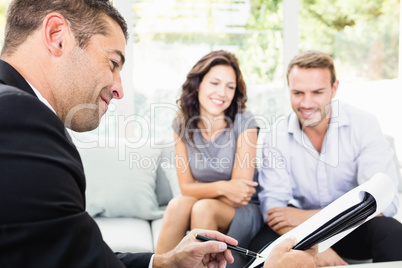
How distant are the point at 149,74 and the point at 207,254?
7.32 ft

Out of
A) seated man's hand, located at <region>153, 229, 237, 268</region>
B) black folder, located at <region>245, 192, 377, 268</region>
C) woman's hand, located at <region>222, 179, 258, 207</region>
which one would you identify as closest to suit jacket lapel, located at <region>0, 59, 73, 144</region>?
seated man's hand, located at <region>153, 229, 237, 268</region>

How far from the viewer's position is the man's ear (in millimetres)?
842

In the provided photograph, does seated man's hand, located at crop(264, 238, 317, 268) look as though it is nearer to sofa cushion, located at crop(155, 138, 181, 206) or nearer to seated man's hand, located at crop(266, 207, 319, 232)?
seated man's hand, located at crop(266, 207, 319, 232)

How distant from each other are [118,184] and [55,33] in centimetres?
155

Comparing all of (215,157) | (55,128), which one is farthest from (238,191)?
(55,128)

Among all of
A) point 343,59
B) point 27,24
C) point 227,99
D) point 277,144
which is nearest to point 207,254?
point 27,24

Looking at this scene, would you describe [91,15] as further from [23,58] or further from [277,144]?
[277,144]

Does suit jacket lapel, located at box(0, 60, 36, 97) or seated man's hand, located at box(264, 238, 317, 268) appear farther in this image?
seated man's hand, located at box(264, 238, 317, 268)

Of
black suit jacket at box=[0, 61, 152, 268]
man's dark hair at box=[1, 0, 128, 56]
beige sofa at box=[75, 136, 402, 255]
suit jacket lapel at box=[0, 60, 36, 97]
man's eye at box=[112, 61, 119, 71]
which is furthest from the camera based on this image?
beige sofa at box=[75, 136, 402, 255]

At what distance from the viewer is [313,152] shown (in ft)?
6.50

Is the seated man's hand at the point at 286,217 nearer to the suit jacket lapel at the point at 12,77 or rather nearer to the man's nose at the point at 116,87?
the man's nose at the point at 116,87

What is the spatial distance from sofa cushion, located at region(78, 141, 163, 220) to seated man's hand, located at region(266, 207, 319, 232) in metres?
0.79

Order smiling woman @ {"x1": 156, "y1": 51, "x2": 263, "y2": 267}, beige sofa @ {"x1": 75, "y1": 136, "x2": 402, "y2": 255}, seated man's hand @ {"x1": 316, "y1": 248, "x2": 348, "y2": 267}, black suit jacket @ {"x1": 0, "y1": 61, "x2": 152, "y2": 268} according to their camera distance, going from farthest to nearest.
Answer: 1. beige sofa @ {"x1": 75, "y1": 136, "x2": 402, "y2": 255}
2. smiling woman @ {"x1": 156, "y1": 51, "x2": 263, "y2": 267}
3. seated man's hand @ {"x1": 316, "y1": 248, "x2": 348, "y2": 267}
4. black suit jacket @ {"x1": 0, "y1": 61, "x2": 152, "y2": 268}

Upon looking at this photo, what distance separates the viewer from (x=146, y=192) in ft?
7.73
